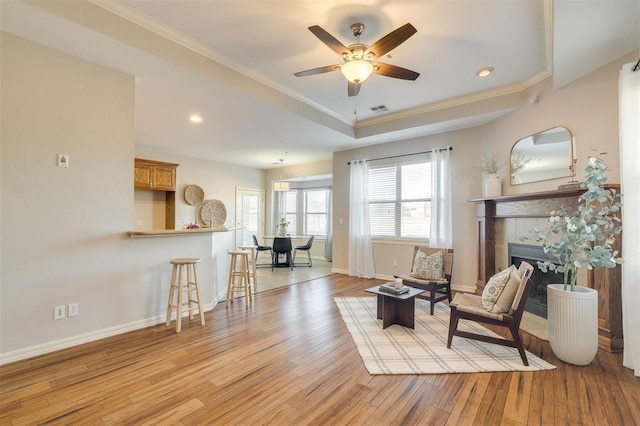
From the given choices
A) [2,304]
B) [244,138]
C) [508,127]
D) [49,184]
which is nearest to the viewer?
[2,304]

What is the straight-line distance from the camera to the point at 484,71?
3.53 meters

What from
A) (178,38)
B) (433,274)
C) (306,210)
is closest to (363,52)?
(178,38)

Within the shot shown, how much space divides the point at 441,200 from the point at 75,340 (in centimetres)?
523

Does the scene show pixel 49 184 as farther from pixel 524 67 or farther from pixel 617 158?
pixel 617 158

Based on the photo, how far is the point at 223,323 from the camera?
3.41 m

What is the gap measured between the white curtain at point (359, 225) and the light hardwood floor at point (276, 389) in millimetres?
3166

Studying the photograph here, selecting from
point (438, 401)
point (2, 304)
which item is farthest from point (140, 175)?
point (438, 401)

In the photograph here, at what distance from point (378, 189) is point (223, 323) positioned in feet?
13.0

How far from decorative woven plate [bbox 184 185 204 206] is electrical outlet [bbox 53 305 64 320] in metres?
4.52

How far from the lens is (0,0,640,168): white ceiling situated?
7.92ft

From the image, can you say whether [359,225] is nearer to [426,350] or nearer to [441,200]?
[441,200]

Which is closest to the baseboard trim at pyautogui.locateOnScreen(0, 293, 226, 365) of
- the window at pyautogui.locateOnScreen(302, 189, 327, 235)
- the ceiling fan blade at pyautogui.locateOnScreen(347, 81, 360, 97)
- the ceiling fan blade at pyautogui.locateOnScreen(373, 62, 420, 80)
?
the ceiling fan blade at pyautogui.locateOnScreen(347, 81, 360, 97)

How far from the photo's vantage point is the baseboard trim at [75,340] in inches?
96.4

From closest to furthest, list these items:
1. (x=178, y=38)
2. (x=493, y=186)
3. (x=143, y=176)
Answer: (x=178, y=38) < (x=493, y=186) < (x=143, y=176)
